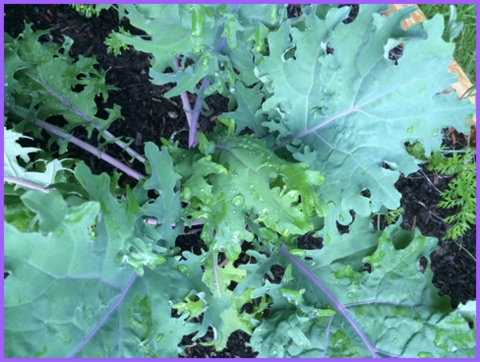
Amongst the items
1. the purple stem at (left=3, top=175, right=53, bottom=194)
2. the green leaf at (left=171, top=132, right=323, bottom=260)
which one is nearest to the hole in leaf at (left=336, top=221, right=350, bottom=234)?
the green leaf at (left=171, top=132, right=323, bottom=260)

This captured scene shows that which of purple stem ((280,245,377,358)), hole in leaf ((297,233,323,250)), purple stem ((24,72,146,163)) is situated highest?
purple stem ((24,72,146,163))

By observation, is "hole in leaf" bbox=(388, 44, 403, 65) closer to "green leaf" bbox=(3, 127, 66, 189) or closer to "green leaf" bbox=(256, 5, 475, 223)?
"green leaf" bbox=(256, 5, 475, 223)

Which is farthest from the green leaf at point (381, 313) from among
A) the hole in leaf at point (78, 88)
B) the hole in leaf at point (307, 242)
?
the hole in leaf at point (78, 88)

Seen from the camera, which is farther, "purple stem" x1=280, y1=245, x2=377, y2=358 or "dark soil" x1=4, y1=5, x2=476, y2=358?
"dark soil" x1=4, y1=5, x2=476, y2=358

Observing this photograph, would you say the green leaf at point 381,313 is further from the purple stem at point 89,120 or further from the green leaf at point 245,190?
the purple stem at point 89,120

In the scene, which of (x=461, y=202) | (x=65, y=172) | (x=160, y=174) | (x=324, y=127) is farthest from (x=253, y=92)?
(x=461, y=202)

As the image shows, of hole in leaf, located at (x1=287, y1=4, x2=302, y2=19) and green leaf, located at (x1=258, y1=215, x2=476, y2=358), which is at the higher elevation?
hole in leaf, located at (x1=287, y1=4, x2=302, y2=19)

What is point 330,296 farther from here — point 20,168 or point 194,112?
point 20,168

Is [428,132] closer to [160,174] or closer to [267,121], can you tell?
[267,121]
